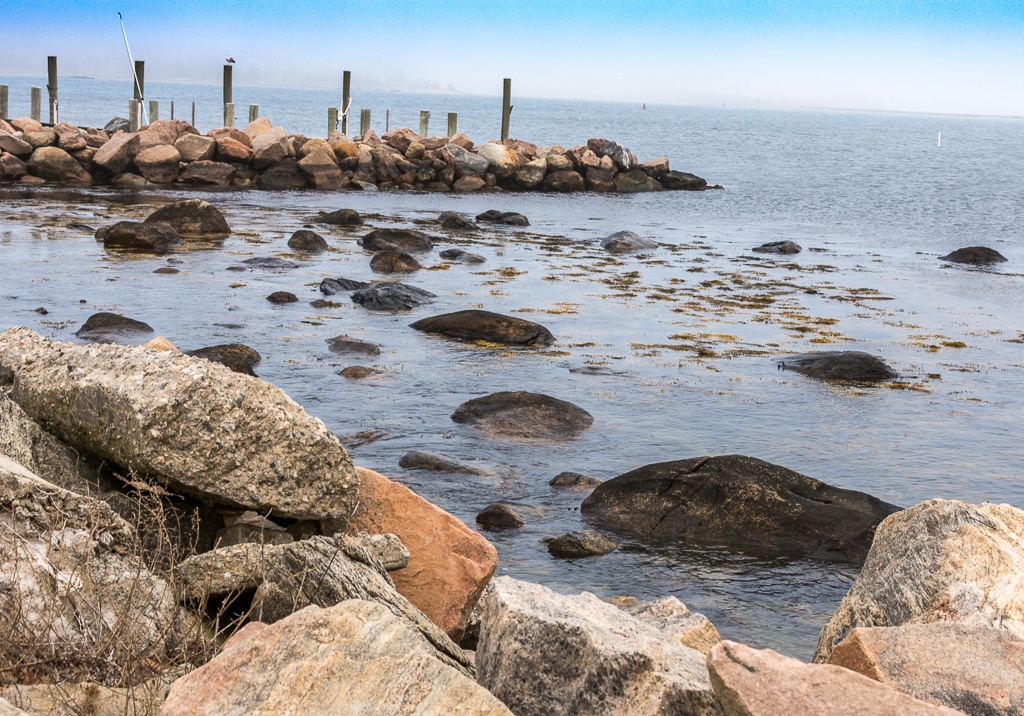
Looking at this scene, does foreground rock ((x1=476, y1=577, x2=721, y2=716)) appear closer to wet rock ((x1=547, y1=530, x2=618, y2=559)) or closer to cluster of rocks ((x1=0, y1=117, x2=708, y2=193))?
wet rock ((x1=547, y1=530, x2=618, y2=559))

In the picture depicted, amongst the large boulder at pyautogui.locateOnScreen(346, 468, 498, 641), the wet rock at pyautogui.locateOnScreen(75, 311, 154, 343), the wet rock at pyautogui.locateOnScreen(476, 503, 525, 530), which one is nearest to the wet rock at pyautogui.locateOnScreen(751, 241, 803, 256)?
the wet rock at pyautogui.locateOnScreen(75, 311, 154, 343)

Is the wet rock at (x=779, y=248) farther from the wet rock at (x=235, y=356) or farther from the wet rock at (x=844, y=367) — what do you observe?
the wet rock at (x=235, y=356)

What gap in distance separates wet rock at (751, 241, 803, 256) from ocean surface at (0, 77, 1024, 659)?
2.03 feet

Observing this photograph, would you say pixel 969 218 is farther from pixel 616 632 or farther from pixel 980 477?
pixel 616 632

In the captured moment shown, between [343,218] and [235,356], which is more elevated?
[343,218]

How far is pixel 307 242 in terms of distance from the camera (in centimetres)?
2267

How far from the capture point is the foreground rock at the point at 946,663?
158 inches

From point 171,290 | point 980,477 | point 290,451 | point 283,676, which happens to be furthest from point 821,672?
point 171,290

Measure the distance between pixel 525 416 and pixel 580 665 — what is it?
6577mm

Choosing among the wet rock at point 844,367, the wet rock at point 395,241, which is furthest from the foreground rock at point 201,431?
the wet rock at point 395,241

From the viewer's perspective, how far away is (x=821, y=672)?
3.67m

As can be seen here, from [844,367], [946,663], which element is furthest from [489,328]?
[946,663]

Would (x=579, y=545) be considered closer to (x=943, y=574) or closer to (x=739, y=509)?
(x=739, y=509)

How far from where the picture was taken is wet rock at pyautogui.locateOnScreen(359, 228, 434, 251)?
75.7 feet
